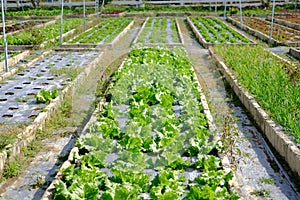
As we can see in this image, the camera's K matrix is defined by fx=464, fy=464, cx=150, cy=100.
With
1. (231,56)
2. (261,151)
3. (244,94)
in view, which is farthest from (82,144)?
(231,56)

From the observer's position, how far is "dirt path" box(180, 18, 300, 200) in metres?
4.68

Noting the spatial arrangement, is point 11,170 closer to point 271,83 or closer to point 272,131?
point 272,131

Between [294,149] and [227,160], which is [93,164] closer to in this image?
[227,160]

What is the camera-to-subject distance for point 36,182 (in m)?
4.84

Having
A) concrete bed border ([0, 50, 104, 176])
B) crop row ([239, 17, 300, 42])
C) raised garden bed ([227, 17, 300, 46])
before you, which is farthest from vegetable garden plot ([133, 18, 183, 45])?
concrete bed border ([0, 50, 104, 176])

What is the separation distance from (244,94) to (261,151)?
74.8 inches

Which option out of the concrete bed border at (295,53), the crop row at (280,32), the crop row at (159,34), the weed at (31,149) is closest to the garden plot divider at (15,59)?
the crop row at (159,34)

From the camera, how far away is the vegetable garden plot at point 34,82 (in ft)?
22.4

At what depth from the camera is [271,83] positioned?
7504 millimetres

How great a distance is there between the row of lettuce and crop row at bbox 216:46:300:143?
952 mm

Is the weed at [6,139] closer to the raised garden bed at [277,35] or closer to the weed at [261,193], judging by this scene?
the weed at [261,193]

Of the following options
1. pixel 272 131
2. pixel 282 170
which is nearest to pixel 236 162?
pixel 282 170

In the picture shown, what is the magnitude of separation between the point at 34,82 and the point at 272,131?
4.78 meters

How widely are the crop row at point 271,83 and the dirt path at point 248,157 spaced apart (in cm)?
35
